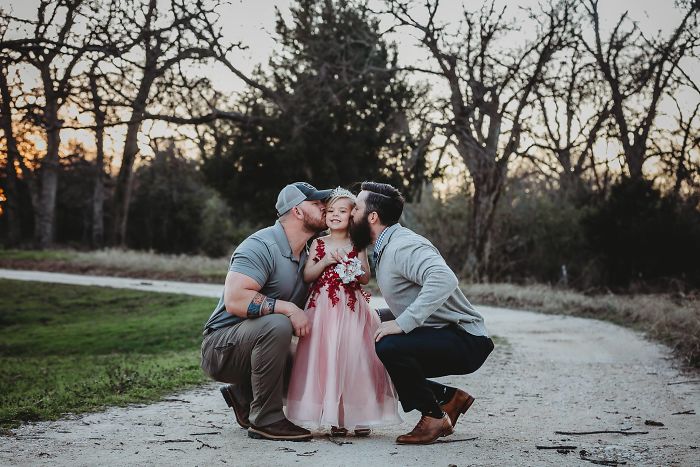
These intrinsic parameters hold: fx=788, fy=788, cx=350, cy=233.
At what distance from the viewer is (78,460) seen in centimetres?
450

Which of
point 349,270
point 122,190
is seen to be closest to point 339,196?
point 349,270

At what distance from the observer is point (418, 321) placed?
5129 mm

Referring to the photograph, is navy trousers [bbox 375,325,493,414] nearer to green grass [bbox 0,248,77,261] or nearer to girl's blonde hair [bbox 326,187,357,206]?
girl's blonde hair [bbox 326,187,357,206]

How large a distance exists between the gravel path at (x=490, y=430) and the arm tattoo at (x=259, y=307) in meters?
0.85

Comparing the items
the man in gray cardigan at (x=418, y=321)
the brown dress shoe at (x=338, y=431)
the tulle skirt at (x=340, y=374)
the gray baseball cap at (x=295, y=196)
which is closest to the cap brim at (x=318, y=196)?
the gray baseball cap at (x=295, y=196)

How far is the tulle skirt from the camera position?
540cm

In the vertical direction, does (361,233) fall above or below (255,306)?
above

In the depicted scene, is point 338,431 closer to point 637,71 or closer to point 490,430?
point 490,430

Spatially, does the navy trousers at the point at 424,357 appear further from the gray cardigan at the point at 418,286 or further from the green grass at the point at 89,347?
the green grass at the point at 89,347

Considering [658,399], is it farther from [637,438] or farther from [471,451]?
[471,451]

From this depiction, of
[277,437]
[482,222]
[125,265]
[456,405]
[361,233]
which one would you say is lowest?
[277,437]

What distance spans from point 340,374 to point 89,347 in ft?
30.5

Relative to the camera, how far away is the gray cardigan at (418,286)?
5105 mm

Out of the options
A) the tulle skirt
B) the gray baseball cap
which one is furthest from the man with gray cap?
the tulle skirt
